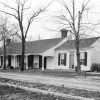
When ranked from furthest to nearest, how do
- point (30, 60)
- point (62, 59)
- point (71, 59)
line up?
point (30, 60), point (62, 59), point (71, 59)

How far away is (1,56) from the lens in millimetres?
41031

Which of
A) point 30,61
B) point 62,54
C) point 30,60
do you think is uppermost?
point 62,54

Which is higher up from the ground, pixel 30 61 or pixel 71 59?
pixel 71 59

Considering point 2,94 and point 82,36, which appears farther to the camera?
point 82,36

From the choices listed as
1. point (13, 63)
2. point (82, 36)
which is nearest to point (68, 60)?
point (82, 36)

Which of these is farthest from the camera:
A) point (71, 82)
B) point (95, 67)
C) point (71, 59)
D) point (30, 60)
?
point (30, 60)

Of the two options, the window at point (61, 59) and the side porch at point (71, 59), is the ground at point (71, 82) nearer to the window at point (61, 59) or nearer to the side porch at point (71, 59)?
the side porch at point (71, 59)

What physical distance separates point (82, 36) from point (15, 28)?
12762mm

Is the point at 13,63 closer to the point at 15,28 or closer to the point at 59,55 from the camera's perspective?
the point at 15,28

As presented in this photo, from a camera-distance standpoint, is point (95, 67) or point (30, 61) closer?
point (95, 67)

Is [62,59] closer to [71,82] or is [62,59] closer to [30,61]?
[30,61]

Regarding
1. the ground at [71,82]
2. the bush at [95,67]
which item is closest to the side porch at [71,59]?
the bush at [95,67]

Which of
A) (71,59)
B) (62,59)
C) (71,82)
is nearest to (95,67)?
(71,59)

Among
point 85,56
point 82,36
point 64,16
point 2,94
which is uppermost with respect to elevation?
point 64,16
